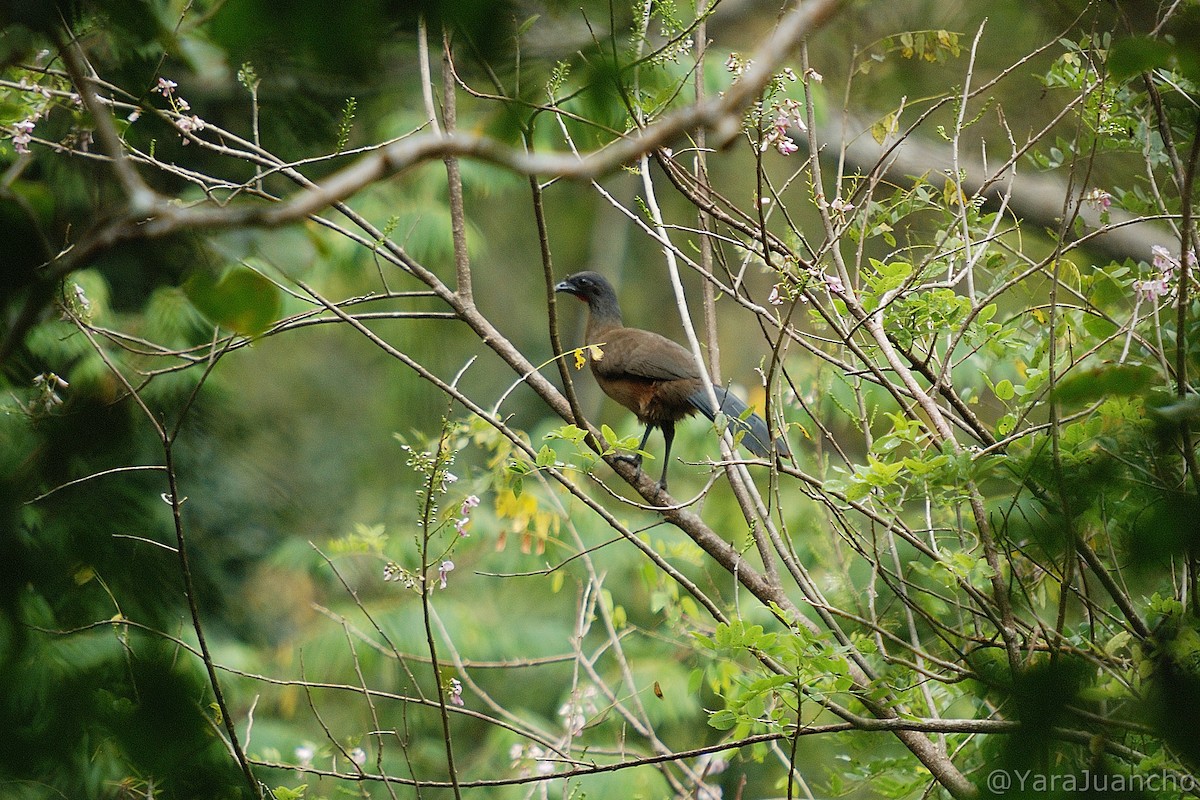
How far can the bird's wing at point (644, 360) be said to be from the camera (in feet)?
13.6

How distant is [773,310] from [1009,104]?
0.87 metres

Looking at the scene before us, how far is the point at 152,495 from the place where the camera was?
0.90 m

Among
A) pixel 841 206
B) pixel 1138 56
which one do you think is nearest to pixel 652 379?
pixel 841 206

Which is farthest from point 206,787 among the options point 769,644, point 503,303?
point 503,303

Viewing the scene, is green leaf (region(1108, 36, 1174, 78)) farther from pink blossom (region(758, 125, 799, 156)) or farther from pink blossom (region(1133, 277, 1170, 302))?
pink blossom (region(758, 125, 799, 156))

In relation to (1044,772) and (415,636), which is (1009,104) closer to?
(1044,772)

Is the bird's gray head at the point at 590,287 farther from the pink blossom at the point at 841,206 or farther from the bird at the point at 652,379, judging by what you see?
the pink blossom at the point at 841,206

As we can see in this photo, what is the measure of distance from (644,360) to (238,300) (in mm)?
3603

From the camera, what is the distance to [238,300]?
25.0 inches

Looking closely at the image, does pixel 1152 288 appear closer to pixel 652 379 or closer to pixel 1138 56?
pixel 1138 56

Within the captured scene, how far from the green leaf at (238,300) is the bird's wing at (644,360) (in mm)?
3443

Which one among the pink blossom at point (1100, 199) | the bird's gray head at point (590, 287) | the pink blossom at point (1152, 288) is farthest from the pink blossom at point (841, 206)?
the bird's gray head at point (590, 287)

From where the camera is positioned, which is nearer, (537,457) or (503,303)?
(537,457)

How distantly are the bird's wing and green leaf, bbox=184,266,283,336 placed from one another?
344 centimetres
